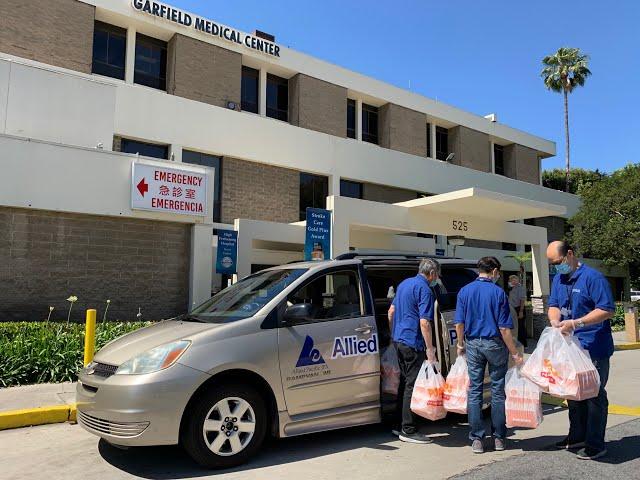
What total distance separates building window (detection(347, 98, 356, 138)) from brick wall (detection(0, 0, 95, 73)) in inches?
437

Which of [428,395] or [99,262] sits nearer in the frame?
[428,395]

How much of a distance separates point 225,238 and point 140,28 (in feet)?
28.8

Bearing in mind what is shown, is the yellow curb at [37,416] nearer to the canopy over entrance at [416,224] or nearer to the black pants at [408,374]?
the black pants at [408,374]

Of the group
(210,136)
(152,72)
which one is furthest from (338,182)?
(152,72)

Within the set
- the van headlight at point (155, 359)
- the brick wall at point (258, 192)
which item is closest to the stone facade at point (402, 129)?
the brick wall at point (258, 192)

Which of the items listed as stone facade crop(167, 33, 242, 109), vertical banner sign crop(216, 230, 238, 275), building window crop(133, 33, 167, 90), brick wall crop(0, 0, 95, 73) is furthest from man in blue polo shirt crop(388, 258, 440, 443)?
building window crop(133, 33, 167, 90)

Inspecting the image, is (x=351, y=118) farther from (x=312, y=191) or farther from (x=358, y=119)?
(x=312, y=191)

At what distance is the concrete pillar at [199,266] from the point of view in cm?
1309

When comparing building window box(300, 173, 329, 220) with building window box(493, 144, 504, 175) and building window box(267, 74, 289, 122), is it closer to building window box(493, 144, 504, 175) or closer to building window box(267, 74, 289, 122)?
building window box(267, 74, 289, 122)

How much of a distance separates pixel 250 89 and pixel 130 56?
4.64 m

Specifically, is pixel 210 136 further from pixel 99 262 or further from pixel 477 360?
pixel 477 360

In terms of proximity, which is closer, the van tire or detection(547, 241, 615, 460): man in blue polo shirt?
the van tire

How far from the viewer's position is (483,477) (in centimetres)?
441

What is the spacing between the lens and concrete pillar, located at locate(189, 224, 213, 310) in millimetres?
13094
